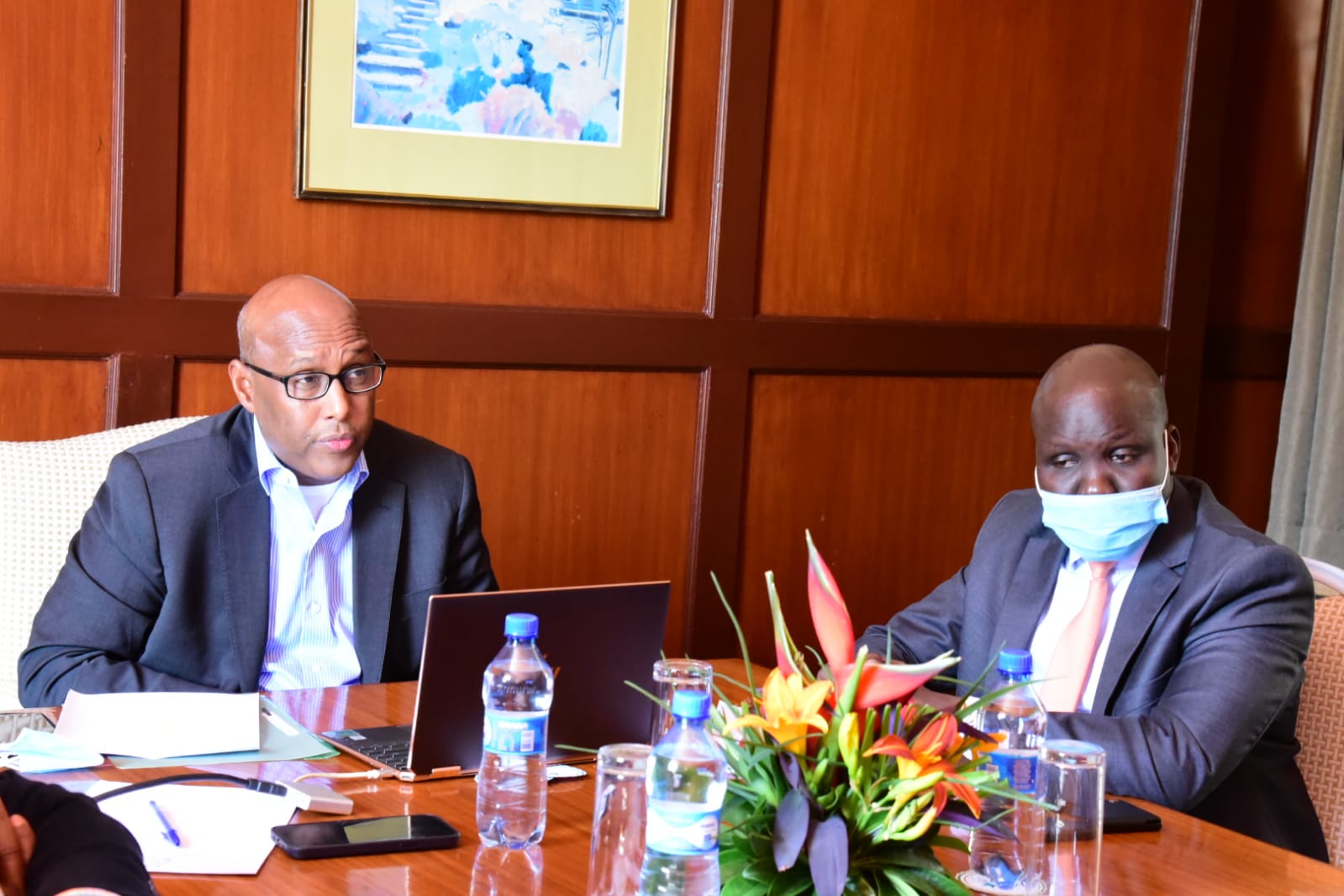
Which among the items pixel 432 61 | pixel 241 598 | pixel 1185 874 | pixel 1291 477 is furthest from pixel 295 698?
pixel 1291 477

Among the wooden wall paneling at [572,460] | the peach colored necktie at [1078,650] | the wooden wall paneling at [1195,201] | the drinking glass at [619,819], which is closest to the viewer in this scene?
the drinking glass at [619,819]

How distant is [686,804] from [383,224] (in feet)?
8.02

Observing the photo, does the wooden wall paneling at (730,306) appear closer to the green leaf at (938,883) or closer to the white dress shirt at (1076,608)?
the white dress shirt at (1076,608)

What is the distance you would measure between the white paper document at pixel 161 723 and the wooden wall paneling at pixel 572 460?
1590 millimetres

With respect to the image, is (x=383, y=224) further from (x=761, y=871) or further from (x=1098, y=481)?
(x=761, y=871)

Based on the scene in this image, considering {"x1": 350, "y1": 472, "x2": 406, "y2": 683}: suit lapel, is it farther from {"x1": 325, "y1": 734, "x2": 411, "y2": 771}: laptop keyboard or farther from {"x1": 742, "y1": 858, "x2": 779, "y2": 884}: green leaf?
{"x1": 742, "y1": 858, "x2": 779, "y2": 884}: green leaf

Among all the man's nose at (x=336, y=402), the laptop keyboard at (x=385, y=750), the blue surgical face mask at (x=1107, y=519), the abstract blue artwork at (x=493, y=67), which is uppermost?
the abstract blue artwork at (x=493, y=67)

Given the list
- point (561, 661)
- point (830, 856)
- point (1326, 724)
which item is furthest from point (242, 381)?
point (1326, 724)

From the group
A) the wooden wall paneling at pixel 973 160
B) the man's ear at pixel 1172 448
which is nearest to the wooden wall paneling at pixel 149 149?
the wooden wall paneling at pixel 973 160

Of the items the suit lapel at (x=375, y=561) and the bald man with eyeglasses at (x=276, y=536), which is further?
the suit lapel at (x=375, y=561)

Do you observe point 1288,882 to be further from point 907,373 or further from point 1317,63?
point 1317,63

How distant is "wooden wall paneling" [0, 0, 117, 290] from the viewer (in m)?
3.12

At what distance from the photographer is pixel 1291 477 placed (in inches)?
180

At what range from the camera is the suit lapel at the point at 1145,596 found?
89.7 inches
